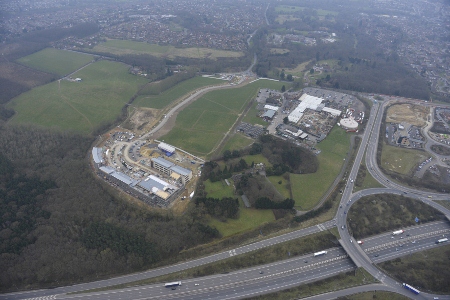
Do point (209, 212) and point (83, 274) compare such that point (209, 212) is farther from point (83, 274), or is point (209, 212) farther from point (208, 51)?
point (208, 51)

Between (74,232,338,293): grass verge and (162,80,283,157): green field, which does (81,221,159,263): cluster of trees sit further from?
(162,80,283,157): green field

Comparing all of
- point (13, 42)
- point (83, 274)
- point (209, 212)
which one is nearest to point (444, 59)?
point (209, 212)

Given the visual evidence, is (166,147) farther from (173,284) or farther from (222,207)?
(173,284)

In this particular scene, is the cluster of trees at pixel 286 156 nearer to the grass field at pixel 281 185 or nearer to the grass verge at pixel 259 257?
the grass field at pixel 281 185

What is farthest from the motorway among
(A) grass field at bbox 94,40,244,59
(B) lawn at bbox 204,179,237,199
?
(A) grass field at bbox 94,40,244,59

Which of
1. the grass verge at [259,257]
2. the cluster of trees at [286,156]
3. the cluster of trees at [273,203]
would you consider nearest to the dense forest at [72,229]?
the grass verge at [259,257]

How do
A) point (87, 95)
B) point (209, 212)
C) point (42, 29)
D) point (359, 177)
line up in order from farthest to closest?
1. point (42, 29)
2. point (87, 95)
3. point (359, 177)
4. point (209, 212)
